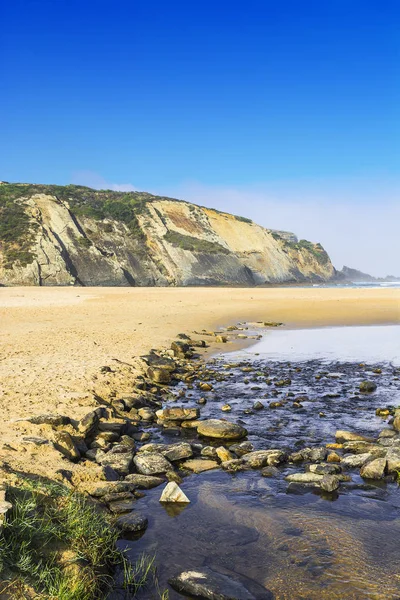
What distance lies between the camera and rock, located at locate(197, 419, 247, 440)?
29.1 ft

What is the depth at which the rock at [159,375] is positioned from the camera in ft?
43.3

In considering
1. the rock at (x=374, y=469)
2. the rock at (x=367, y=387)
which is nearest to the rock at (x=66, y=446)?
the rock at (x=374, y=469)

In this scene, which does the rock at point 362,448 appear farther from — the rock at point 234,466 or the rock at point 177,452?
the rock at point 177,452

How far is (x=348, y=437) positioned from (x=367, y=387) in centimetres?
420

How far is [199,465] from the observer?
7.56 metres

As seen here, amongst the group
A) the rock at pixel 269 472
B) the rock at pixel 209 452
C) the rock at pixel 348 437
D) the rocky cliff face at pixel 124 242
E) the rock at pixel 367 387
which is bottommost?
the rock at pixel 209 452

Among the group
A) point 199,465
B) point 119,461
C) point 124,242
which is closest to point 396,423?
point 199,465

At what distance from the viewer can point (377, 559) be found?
4.87 meters

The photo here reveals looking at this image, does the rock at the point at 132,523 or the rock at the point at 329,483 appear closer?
the rock at the point at 132,523

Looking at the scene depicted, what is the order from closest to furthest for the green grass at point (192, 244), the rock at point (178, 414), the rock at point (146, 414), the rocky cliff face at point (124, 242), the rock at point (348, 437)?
the rock at point (348, 437) < the rock at point (178, 414) < the rock at point (146, 414) < the rocky cliff face at point (124, 242) < the green grass at point (192, 244)

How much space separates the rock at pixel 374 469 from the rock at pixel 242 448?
192cm

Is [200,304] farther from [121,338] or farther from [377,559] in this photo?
[377,559]

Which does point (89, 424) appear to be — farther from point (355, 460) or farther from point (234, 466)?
point (355, 460)

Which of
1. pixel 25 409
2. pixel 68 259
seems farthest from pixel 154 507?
pixel 68 259
